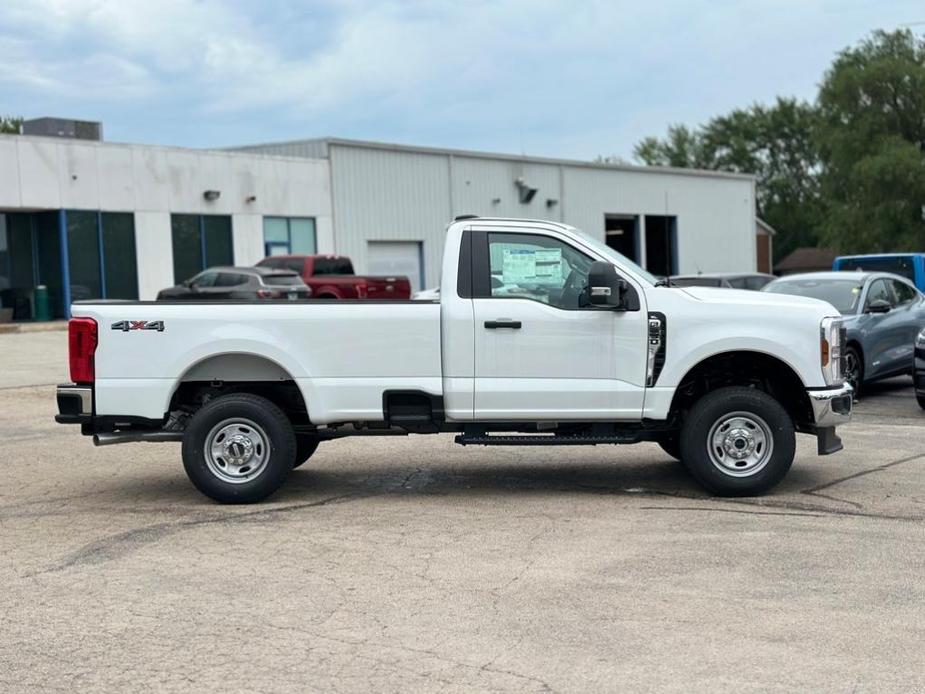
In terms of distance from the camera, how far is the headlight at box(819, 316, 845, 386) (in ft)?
28.3

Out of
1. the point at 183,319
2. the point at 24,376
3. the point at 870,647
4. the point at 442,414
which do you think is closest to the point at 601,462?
the point at 442,414

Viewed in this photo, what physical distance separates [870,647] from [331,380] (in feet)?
14.8

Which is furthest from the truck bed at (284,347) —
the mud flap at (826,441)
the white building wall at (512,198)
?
the white building wall at (512,198)

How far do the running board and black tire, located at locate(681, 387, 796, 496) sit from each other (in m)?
0.48

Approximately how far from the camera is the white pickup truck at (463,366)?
8.57 m

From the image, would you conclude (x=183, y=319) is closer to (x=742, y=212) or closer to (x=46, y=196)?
(x=46, y=196)

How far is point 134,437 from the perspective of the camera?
865cm

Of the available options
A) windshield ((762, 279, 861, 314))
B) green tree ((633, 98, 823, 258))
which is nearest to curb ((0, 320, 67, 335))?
windshield ((762, 279, 861, 314))

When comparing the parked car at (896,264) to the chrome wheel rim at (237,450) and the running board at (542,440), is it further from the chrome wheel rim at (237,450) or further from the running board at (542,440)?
the chrome wheel rim at (237,450)

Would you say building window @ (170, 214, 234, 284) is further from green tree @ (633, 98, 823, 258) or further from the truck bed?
green tree @ (633, 98, 823, 258)

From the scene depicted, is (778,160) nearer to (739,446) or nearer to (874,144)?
(874,144)

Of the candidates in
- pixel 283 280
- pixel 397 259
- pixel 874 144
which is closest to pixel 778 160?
pixel 874 144

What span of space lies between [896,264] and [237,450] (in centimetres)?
1544

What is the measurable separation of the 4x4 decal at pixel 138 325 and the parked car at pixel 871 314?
358 inches
